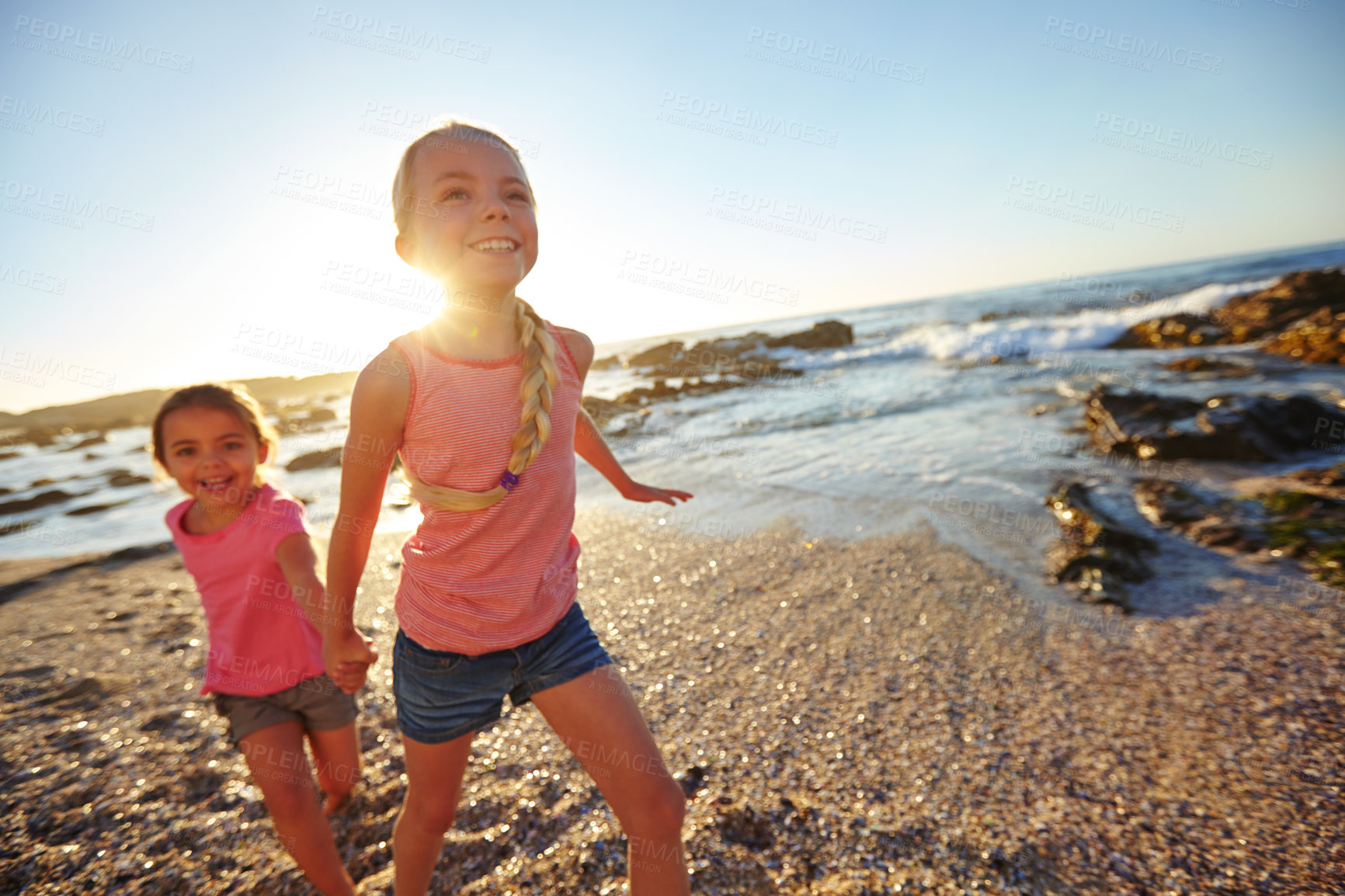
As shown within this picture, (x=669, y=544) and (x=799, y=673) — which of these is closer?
(x=799, y=673)

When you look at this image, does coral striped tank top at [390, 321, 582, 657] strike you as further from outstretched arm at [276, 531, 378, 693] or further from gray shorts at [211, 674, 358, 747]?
gray shorts at [211, 674, 358, 747]

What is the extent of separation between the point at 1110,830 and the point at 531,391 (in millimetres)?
2491

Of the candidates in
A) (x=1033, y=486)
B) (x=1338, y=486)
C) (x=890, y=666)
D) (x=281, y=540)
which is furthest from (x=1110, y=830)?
(x=1338, y=486)

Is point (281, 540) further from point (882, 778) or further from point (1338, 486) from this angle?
point (1338, 486)

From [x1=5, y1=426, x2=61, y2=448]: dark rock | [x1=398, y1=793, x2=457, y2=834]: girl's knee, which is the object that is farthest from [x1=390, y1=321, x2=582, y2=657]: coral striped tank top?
[x1=5, y1=426, x2=61, y2=448]: dark rock

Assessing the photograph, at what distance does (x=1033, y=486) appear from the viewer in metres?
6.04

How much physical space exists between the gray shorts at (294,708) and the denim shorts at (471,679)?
0.70m

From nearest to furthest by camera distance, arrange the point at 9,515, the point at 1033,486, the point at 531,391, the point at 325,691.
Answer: the point at 531,391, the point at 325,691, the point at 1033,486, the point at 9,515

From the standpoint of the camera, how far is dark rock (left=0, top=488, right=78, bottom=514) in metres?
12.1

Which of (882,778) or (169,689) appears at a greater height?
(169,689)

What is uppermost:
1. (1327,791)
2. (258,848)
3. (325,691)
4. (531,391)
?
(531,391)

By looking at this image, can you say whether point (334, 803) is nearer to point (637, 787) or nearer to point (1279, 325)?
point (637, 787)

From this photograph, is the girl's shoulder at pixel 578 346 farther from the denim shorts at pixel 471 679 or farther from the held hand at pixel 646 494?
the denim shorts at pixel 471 679

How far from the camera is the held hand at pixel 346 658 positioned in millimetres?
1688
